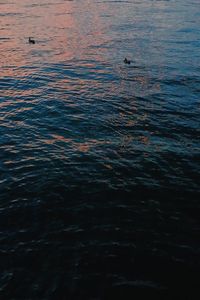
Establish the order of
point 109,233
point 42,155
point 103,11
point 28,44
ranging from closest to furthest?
point 109,233 < point 42,155 < point 28,44 < point 103,11

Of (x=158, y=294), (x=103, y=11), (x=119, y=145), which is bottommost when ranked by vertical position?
(x=158, y=294)

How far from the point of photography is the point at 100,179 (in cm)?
1805

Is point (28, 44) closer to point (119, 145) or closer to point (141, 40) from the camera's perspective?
point (141, 40)

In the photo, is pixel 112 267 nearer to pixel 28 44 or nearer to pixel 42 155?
pixel 42 155

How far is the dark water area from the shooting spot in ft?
40.3

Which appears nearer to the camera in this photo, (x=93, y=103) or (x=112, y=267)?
(x=112, y=267)

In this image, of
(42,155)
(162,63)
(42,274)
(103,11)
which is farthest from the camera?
(103,11)

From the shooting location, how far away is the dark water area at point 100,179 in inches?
484

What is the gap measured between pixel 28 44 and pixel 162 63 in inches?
880

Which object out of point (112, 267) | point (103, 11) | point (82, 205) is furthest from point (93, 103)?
point (103, 11)

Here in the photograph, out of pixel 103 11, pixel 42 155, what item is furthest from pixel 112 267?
pixel 103 11

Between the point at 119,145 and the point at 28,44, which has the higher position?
the point at 28,44

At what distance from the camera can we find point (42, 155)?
20500 millimetres

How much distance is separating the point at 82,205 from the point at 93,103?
14.0 meters
